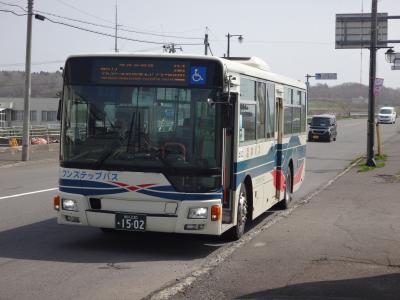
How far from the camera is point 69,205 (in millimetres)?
9680

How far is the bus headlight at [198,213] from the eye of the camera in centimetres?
926

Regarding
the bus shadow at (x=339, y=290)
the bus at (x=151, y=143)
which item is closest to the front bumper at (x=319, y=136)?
the bus at (x=151, y=143)

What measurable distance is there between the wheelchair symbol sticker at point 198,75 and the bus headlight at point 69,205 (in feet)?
7.80

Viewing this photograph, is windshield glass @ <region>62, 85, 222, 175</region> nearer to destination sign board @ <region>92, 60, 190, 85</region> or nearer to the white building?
destination sign board @ <region>92, 60, 190, 85</region>

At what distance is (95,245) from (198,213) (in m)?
1.88

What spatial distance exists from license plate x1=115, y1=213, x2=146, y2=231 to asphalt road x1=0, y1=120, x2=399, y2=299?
1.31 feet

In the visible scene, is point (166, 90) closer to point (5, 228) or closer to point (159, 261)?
Result: point (159, 261)

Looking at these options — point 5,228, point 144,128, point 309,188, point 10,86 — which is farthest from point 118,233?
point 10,86

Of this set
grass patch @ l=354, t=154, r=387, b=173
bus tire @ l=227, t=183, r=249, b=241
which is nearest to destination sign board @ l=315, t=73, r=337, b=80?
grass patch @ l=354, t=154, r=387, b=173

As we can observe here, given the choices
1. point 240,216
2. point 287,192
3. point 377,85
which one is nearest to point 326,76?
point 377,85

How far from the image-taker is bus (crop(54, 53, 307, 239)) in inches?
365

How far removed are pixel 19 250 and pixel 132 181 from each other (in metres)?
1.88

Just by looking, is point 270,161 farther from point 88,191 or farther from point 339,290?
point 339,290

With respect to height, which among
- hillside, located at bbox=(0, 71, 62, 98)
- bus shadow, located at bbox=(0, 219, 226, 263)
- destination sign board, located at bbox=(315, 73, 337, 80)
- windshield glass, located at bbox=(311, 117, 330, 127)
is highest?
hillside, located at bbox=(0, 71, 62, 98)
